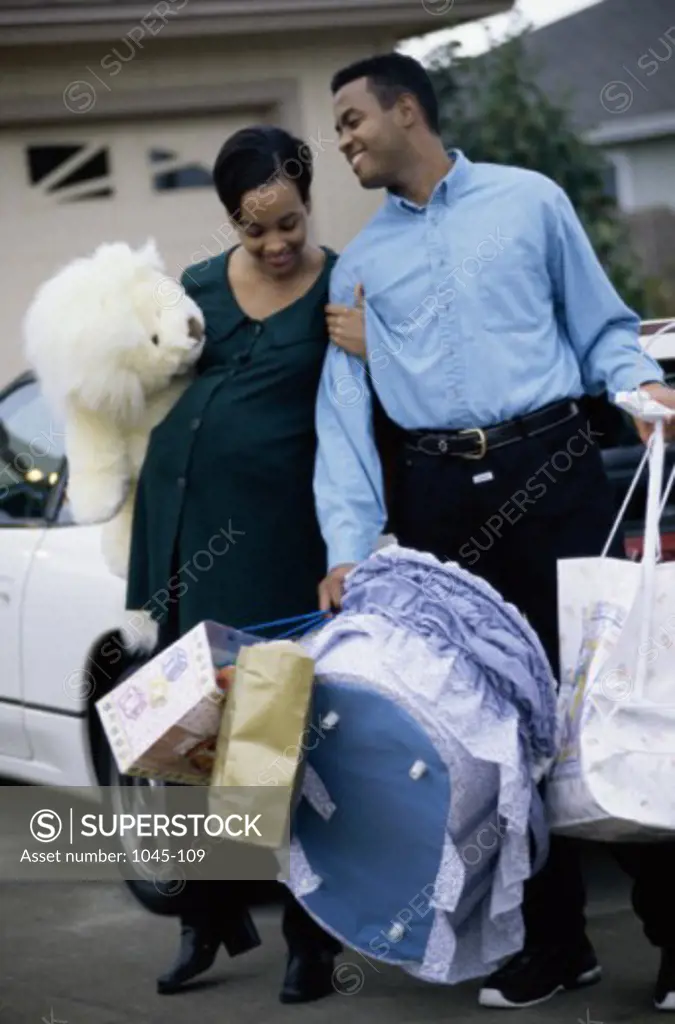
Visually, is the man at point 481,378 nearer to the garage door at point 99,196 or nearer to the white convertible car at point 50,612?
the white convertible car at point 50,612

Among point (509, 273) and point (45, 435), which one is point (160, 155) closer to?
point (45, 435)

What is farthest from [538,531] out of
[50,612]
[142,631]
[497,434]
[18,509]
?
[18,509]

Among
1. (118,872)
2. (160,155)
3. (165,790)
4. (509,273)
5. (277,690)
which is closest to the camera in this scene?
(277,690)

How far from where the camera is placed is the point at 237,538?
16.2ft

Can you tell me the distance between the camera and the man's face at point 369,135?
4.68m

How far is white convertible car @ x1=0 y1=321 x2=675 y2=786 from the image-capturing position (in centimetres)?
647

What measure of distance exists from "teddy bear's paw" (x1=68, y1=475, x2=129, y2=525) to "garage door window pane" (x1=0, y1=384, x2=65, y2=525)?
206 centimetres

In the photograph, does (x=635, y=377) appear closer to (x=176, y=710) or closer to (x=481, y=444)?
(x=481, y=444)

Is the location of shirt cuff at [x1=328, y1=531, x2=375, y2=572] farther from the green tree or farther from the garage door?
the green tree

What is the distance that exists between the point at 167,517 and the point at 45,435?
2352 mm

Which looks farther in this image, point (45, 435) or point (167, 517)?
point (45, 435)

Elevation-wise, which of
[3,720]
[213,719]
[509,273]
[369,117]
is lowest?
[3,720]

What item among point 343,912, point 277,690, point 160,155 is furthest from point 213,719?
point 160,155

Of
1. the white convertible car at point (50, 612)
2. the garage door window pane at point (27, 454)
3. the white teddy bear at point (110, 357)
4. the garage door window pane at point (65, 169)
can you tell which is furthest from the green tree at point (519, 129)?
the white teddy bear at point (110, 357)
